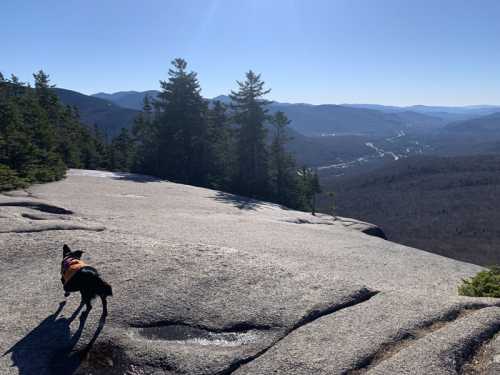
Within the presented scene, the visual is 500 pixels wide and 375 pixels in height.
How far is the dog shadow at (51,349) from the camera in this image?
752 cm

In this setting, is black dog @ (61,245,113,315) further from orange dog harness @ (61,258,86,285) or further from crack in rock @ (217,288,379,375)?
crack in rock @ (217,288,379,375)

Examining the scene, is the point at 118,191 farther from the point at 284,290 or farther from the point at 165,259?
the point at 284,290

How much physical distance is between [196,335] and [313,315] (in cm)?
279

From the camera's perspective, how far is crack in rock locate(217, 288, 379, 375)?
7625 mm

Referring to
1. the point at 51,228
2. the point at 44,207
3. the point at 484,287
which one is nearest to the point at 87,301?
the point at 51,228

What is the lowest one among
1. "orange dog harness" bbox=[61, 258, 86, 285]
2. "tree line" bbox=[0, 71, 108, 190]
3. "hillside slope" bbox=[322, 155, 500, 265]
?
"hillside slope" bbox=[322, 155, 500, 265]

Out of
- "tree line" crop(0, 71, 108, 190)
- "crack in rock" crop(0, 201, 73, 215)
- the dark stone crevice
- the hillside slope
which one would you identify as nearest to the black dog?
the dark stone crevice

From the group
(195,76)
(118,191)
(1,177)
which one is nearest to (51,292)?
(1,177)

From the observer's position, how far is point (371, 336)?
8.20 metres

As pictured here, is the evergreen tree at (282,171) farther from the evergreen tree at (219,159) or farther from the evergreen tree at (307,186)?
the evergreen tree at (219,159)

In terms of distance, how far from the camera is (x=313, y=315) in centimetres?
931

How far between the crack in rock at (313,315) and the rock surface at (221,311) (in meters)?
0.03

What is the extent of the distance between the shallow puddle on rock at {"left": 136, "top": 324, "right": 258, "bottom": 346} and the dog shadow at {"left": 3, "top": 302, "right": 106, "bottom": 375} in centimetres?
117

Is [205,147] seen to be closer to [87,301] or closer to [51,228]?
[51,228]
